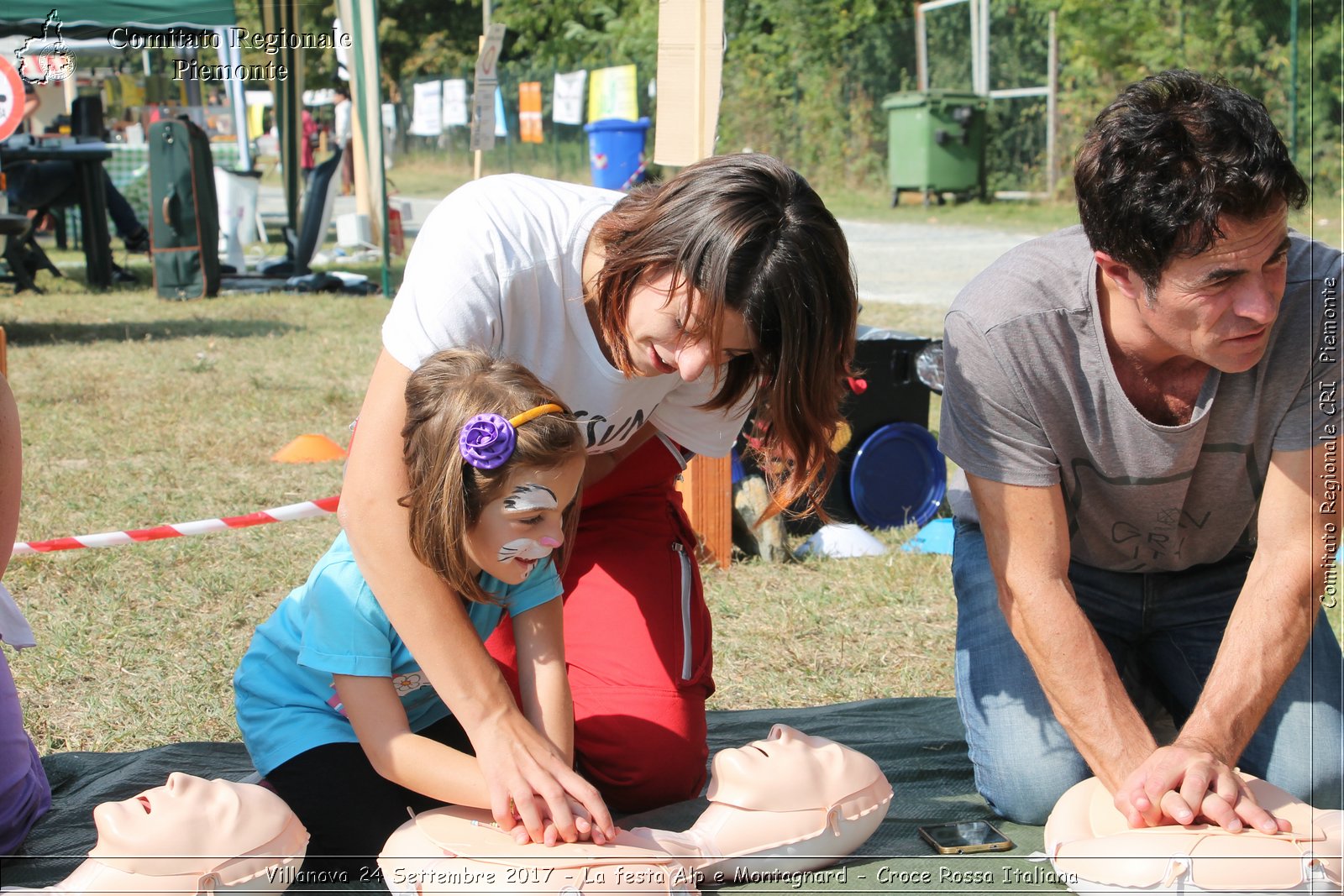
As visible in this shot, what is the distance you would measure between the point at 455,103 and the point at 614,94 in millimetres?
4395

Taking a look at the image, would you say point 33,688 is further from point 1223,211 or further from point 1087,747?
point 1223,211

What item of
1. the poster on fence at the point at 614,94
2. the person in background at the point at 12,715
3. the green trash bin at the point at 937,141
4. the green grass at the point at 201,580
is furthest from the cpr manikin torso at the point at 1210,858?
the green trash bin at the point at 937,141

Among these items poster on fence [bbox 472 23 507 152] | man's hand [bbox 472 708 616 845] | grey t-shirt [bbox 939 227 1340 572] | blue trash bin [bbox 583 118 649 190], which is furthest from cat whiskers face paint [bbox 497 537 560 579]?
blue trash bin [bbox 583 118 649 190]

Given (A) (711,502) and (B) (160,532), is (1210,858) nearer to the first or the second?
(A) (711,502)

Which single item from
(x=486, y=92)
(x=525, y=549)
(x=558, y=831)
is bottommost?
(x=558, y=831)

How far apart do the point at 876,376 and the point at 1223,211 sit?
2470 mm

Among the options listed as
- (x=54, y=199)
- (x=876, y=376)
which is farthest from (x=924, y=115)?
(x=876, y=376)

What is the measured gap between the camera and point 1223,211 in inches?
66.8

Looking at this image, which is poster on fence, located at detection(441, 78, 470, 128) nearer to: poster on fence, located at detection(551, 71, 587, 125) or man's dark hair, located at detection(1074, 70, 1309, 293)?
poster on fence, located at detection(551, 71, 587, 125)

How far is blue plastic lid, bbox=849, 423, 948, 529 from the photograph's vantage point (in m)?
4.21

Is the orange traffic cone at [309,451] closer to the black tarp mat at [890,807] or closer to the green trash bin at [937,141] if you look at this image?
the black tarp mat at [890,807]

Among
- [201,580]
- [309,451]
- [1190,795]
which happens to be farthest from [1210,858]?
[309,451]

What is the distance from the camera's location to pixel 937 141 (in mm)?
14672

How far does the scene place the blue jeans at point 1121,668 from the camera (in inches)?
82.1
